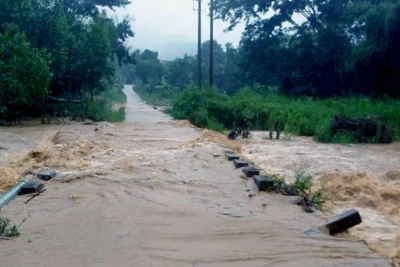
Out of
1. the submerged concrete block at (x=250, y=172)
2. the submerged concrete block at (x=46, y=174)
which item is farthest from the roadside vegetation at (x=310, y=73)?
the submerged concrete block at (x=46, y=174)

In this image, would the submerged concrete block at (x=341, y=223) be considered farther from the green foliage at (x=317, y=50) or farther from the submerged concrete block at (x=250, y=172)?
the green foliage at (x=317, y=50)

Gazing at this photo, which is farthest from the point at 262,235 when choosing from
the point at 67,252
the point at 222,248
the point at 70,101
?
the point at 70,101

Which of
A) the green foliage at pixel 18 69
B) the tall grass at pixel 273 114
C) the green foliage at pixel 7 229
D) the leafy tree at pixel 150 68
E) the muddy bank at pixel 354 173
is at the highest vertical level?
the leafy tree at pixel 150 68

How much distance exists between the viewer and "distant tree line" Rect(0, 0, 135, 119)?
17.0m

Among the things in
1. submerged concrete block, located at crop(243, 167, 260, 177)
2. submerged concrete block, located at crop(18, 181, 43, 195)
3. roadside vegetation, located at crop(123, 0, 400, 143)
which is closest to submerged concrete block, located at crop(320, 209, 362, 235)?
submerged concrete block, located at crop(243, 167, 260, 177)

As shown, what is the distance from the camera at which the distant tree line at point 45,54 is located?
17000mm

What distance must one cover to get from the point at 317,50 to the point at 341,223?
2871 cm

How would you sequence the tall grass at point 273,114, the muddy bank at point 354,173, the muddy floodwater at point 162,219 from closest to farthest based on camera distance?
the muddy floodwater at point 162,219 < the muddy bank at point 354,173 < the tall grass at point 273,114

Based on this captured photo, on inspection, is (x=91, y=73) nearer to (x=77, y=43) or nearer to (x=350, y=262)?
(x=77, y=43)

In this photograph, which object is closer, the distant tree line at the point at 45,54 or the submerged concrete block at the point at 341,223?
the submerged concrete block at the point at 341,223

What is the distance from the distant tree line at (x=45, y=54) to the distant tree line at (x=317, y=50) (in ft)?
44.9

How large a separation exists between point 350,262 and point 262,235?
99 centimetres

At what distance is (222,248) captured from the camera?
174 inches

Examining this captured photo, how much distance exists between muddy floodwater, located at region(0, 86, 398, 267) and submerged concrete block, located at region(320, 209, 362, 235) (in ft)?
0.33
